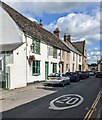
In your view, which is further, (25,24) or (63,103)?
(25,24)

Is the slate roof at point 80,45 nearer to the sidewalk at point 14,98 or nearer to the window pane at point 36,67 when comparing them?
the window pane at point 36,67

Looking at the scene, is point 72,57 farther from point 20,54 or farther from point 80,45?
point 20,54

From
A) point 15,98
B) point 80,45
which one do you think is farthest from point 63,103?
point 80,45

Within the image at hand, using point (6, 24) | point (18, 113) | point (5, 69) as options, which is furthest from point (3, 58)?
point (18, 113)

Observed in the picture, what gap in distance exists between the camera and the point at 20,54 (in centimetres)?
2128

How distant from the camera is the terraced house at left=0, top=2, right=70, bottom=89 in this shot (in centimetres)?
2007

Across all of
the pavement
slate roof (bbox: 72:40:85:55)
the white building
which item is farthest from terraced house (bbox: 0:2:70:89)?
slate roof (bbox: 72:40:85:55)

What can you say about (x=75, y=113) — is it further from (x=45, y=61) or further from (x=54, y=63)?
(x=54, y=63)


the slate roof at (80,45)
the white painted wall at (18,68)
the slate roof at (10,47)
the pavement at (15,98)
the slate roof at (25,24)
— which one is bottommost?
the pavement at (15,98)

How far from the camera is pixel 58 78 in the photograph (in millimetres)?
22734

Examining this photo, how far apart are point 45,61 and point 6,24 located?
7509 millimetres

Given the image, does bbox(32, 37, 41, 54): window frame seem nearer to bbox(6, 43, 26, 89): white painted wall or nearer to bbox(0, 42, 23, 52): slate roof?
bbox(0, 42, 23, 52): slate roof

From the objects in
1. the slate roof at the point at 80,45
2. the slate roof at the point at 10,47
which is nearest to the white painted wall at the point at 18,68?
the slate roof at the point at 10,47

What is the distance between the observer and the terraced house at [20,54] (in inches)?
790
